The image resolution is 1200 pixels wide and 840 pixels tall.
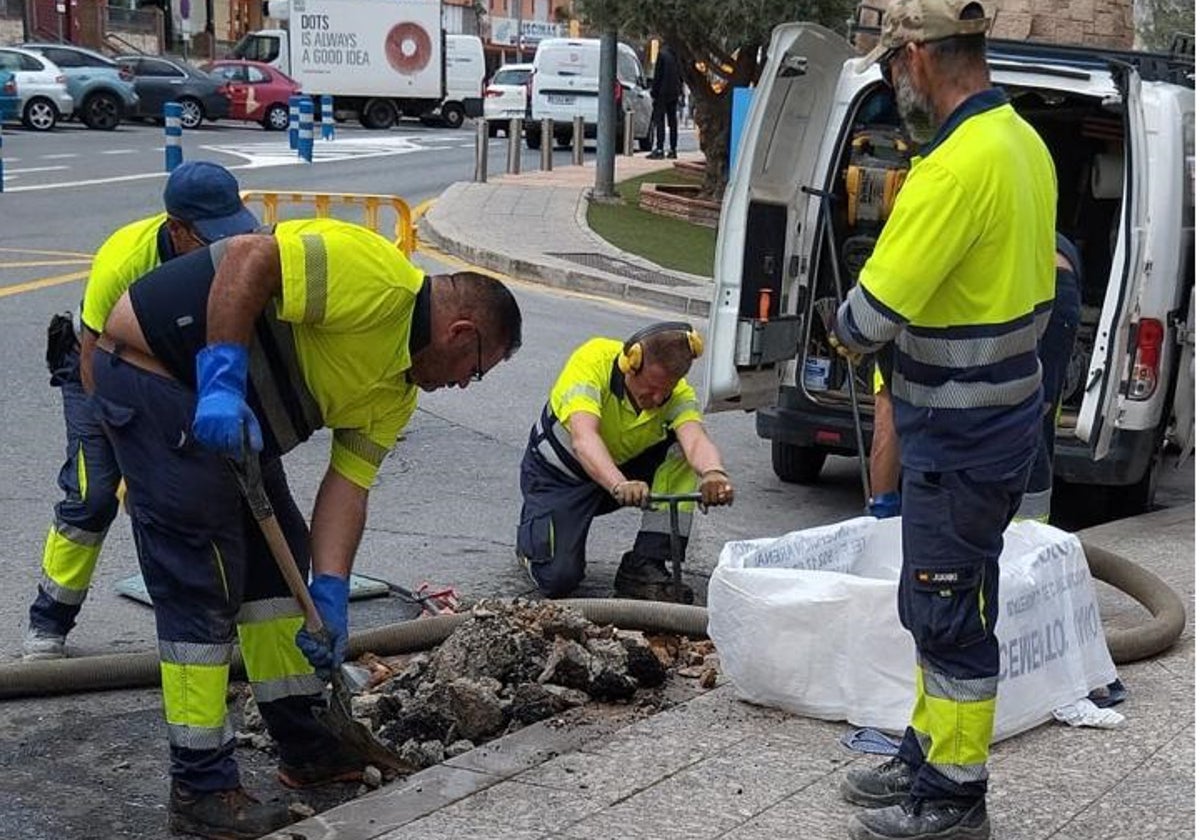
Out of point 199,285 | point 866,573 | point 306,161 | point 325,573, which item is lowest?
point 306,161

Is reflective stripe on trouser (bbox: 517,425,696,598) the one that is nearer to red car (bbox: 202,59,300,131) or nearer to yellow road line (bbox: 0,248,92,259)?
yellow road line (bbox: 0,248,92,259)

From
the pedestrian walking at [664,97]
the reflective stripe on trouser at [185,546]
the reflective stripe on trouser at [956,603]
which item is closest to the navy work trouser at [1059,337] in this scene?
the reflective stripe on trouser at [956,603]

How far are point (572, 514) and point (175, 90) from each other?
2982cm

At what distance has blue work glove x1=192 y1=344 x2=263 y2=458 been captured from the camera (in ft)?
12.3

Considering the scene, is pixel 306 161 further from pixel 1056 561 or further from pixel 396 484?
pixel 1056 561

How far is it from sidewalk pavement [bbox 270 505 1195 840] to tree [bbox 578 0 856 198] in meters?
13.5

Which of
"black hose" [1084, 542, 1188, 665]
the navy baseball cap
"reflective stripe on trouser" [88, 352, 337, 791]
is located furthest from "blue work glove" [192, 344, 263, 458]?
"black hose" [1084, 542, 1188, 665]

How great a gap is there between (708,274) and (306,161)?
11.8 metres

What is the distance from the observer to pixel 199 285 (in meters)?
3.99

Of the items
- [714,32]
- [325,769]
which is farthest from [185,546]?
[714,32]

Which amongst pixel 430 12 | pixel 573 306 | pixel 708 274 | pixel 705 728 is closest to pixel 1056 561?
pixel 705 728

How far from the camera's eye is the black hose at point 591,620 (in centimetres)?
494

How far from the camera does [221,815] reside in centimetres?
405

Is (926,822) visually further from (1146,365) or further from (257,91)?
(257,91)
